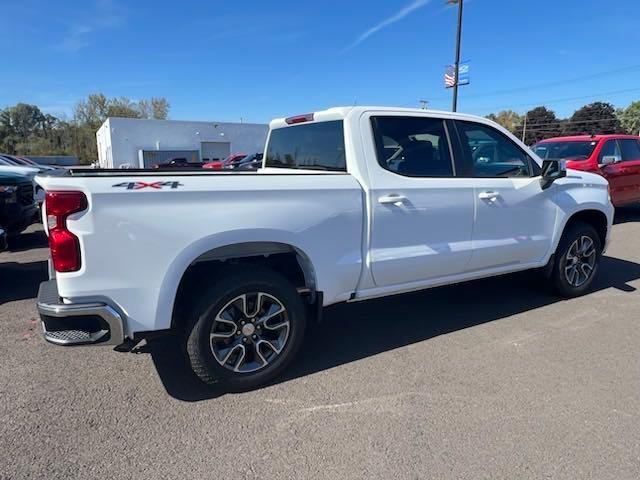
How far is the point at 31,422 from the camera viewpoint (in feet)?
9.21

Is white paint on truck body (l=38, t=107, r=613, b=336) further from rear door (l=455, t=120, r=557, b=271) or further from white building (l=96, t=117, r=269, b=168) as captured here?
white building (l=96, t=117, r=269, b=168)

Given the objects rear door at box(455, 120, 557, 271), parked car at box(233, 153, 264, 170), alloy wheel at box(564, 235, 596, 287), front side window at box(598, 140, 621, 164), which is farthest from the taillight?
front side window at box(598, 140, 621, 164)

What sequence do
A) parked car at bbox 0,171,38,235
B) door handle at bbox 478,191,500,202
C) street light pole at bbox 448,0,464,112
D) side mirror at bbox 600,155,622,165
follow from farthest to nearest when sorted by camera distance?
street light pole at bbox 448,0,464,112, side mirror at bbox 600,155,622,165, parked car at bbox 0,171,38,235, door handle at bbox 478,191,500,202

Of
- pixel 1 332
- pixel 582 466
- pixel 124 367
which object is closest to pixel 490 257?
pixel 582 466

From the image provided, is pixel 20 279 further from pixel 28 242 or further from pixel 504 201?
pixel 504 201

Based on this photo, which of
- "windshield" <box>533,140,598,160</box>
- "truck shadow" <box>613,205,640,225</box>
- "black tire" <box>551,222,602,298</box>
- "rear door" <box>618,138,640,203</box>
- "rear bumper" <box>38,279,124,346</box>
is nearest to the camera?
"rear bumper" <box>38,279,124,346</box>

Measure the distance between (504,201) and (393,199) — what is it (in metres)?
1.33

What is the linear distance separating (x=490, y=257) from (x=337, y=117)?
1.93 m

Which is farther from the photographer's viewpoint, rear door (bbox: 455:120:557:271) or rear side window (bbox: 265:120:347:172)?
rear door (bbox: 455:120:557:271)

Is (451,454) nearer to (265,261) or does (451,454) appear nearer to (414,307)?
(265,261)

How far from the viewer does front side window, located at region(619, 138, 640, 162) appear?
1004cm

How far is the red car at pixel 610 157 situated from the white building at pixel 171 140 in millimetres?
35833

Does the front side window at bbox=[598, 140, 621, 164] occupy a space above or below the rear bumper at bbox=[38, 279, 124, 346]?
above

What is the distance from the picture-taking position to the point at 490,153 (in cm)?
433
